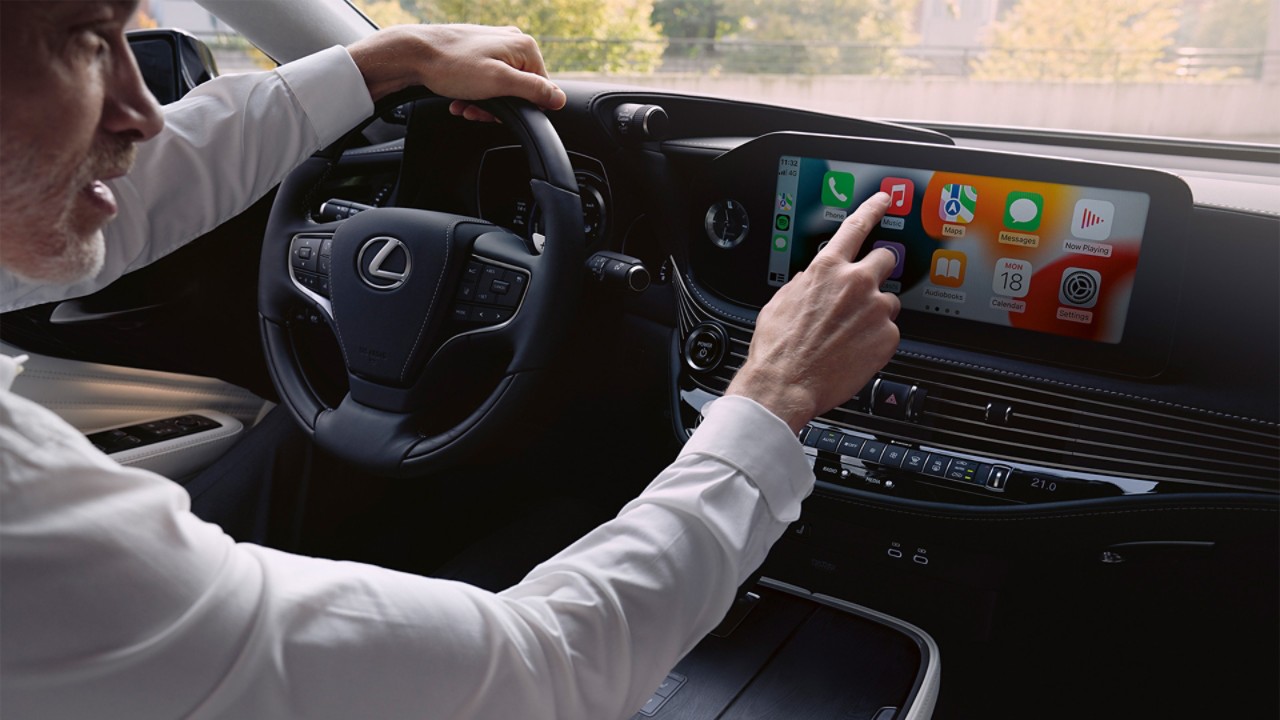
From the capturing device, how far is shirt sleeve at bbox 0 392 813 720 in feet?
1.83

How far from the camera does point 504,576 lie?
1417 millimetres

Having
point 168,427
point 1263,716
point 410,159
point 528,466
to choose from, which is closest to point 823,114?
point 410,159

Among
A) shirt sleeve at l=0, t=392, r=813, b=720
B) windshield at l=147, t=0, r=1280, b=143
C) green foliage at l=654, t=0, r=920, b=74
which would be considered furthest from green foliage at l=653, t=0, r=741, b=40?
shirt sleeve at l=0, t=392, r=813, b=720

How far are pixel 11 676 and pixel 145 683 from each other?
68 mm

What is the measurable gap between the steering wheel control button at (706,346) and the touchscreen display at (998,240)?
0.21 metres

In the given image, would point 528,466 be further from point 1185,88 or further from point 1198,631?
point 1185,88

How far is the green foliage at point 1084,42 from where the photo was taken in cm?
205

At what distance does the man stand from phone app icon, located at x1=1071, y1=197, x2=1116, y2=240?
224 mm

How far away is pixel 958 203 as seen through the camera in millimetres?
1080

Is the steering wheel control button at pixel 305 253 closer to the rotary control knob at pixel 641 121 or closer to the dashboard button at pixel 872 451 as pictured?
the rotary control knob at pixel 641 121

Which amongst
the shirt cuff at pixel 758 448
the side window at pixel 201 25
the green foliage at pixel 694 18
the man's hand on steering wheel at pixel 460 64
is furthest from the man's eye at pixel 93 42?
the green foliage at pixel 694 18

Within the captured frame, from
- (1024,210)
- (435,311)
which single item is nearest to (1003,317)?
(1024,210)

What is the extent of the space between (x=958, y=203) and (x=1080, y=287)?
0.15 meters

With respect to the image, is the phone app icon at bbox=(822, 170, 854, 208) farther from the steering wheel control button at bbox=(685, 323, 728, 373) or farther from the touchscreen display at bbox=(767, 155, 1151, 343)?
the steering wheel control button at bbox=(685, 323, 728, 373)
